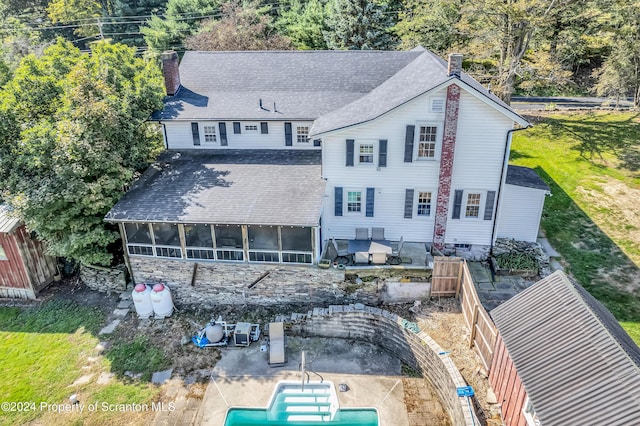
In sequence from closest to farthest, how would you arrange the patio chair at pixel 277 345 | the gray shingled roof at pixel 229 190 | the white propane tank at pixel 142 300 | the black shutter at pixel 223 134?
the patio chair at pixel 277 345 → the gray shingled roof at pixel 229 190 → the white propane tank at pixel 142 300 → the black shutter at pixel 223 134

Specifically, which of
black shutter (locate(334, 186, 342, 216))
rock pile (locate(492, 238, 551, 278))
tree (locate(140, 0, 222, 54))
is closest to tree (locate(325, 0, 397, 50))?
tree (locate(140, 0, 222, 54))

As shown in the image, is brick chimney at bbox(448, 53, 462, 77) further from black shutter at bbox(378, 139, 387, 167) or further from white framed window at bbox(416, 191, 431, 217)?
white framed window at bbox(416, 191, 431, 217)

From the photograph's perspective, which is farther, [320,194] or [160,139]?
[160,139]

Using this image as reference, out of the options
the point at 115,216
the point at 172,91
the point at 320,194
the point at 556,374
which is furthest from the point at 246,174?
the point at 556,374

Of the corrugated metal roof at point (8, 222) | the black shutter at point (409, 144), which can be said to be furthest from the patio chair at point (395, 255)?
the corrugated metal roof at point (8, 222)

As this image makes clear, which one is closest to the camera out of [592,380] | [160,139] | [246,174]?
[592,380]

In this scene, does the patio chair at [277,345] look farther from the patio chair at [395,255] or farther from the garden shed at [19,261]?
the garden shed at [19,261]

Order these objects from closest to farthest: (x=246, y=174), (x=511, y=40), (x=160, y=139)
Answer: (x=246, y=174) → (x=160, y=139) → (x=511, y=40)

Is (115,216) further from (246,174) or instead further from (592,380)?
(592,380)
